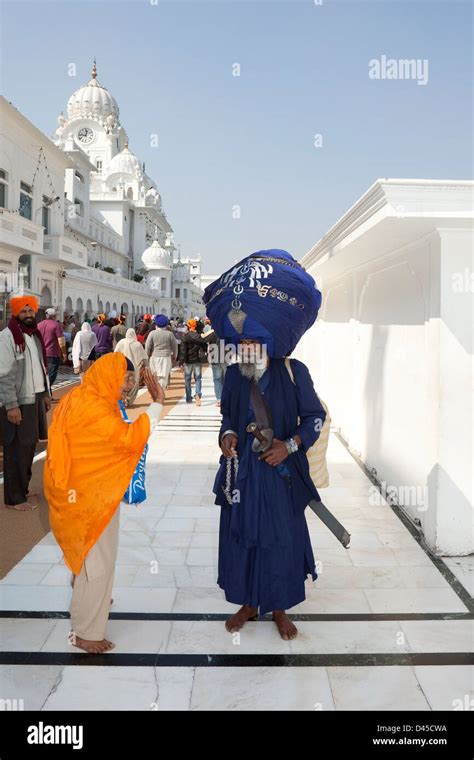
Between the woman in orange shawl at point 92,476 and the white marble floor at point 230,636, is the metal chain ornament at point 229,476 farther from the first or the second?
the white marble floor at point 230,636

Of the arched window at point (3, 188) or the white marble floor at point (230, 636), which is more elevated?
the arched window at point (3, 188)

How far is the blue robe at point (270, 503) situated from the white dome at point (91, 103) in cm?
6795

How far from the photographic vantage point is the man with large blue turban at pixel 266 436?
9.45ft

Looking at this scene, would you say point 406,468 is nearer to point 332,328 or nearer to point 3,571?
point 3,571

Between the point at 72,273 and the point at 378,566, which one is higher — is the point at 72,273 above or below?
above

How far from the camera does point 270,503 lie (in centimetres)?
290

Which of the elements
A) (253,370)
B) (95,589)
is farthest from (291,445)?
(95,589)

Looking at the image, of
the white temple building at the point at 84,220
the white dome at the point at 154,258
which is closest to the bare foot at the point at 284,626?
the white temple building at the point at 84,220

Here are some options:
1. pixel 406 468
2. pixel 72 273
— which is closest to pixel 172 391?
pixel 406 468

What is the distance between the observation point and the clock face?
61.8 meters

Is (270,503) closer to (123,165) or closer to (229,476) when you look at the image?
(229,476)

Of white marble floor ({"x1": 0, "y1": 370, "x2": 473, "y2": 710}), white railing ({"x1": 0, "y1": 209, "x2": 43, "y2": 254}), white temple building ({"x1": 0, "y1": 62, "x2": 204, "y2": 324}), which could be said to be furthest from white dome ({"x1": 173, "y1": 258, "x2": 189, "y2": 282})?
white marble floor ({"x1": 0, "y1": 370, "x2": 473, "y2": 710})
